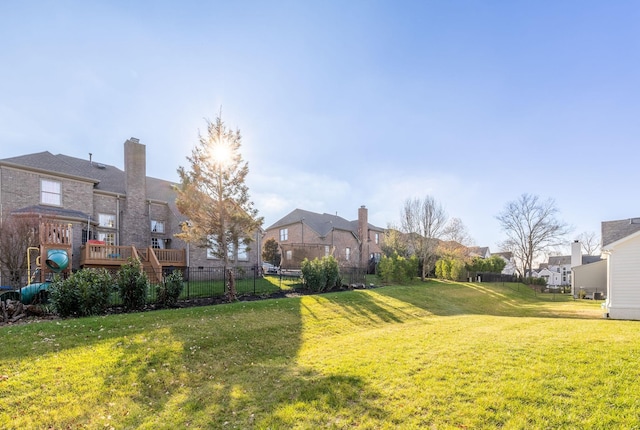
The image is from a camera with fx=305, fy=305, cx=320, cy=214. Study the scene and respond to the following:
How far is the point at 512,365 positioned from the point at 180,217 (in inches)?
809

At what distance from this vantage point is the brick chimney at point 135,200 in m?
19.7

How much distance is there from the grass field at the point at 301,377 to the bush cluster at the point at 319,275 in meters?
6.77

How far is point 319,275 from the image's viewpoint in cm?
1583

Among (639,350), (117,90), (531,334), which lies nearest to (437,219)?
(531,334)

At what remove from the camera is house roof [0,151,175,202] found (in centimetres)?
1700

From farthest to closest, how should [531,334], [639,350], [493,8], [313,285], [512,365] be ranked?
1. [313,285]
2. [493,8]
3. [531,334]
4. [639,350]
5. [512,365]

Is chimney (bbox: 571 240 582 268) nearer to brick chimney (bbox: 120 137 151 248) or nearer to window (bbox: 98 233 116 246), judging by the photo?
brick chimney (bbox: 120 137 151 248)

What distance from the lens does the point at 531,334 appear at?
26.4ft

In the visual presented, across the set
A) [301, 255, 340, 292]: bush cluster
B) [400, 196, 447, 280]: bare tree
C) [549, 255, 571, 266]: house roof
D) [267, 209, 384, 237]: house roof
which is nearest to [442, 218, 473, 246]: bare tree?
[400, 196, 447, 280]: bare tree

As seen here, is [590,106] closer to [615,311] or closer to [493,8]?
[493,8]

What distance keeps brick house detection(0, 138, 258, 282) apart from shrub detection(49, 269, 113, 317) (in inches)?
284

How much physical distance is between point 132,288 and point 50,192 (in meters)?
12.2

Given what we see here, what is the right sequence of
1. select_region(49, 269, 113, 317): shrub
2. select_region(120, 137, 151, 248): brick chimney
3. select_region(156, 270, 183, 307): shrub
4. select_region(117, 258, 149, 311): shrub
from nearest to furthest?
select_region(49, 269, 113, 317): shrub
select_region(117, 258, 149, 311): shrub
select_region(156, 270, 183, 307): shrub
select_region(120, 137, 151, 248): brick chimney

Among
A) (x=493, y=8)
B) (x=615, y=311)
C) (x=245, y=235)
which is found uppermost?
(x=493, y=8)
